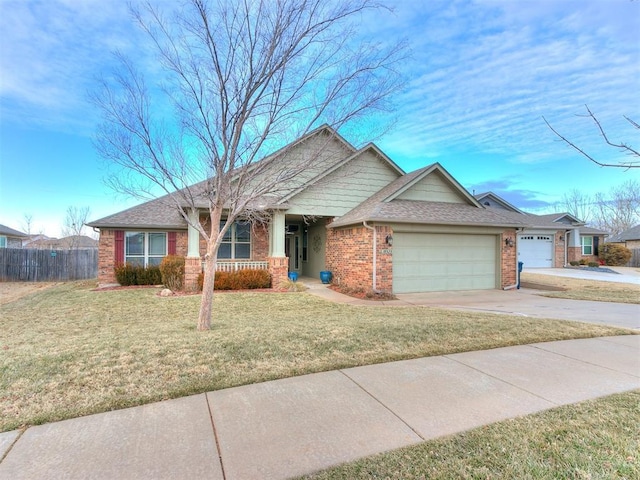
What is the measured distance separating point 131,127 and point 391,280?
8.67 meters

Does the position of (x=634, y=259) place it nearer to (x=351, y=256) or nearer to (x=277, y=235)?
(x=351, y=256)

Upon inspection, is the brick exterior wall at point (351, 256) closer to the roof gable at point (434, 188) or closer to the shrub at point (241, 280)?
the roof gable at point (434, 188)

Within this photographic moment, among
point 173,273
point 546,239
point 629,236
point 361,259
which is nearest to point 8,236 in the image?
point 173,273

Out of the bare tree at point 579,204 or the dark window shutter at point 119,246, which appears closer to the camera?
the dark window shutter at point 119,246

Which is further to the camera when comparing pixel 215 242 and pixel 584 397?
pixel 215 242

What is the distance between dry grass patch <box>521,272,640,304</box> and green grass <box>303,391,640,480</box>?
32.0ft

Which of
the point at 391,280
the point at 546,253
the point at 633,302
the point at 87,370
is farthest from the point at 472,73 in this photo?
the point at 546,253

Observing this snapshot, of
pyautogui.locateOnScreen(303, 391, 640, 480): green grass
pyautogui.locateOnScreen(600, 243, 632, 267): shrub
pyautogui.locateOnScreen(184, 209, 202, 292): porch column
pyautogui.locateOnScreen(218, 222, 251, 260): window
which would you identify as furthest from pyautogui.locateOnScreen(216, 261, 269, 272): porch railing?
pyautogui.locateOnScreen(600, 243, 632, 267): shrub

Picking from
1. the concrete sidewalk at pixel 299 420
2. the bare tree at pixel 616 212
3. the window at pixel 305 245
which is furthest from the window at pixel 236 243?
the bare tree at pixel 616 212

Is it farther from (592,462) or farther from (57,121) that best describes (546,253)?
(57,121)

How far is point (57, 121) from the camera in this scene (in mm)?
12414

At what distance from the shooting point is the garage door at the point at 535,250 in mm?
23203

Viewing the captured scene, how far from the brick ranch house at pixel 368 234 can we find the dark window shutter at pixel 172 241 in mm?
41

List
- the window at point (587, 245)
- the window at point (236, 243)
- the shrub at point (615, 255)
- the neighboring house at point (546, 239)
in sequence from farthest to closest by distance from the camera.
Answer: the window at point (587, 245), the shrub at point (615, 255), the neighboring house at point (546, 239), the window at point (236, 243)
